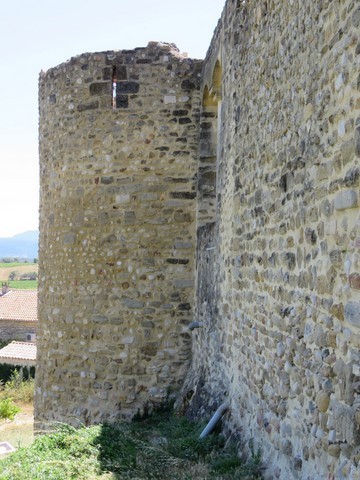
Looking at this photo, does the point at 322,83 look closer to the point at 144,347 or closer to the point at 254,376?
the point at 254,376

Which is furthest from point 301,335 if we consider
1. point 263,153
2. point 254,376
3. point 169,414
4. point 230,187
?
point 169,414

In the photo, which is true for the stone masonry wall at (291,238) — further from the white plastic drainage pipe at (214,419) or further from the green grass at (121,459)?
the green grass at (121,459)

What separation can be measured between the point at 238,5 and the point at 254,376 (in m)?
3.42

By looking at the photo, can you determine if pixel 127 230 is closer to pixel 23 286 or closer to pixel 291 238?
pixel 291 238

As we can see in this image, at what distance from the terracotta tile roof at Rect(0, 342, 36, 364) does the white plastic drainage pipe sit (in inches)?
739

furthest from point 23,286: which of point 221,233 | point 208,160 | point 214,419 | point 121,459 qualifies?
Result: point 121,459

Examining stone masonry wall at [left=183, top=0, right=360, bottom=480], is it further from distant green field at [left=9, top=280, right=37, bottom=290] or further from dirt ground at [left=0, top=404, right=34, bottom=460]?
distant green field at [left=9, top=280, right=37, bottom=290]

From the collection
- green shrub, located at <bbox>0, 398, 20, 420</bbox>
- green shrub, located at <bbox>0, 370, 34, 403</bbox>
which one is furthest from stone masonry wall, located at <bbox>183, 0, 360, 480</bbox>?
green shrub, located at <bbox>0, 370, 34, 403</bbox>

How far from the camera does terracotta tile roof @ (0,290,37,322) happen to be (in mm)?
33000

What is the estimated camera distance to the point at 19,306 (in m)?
34.7

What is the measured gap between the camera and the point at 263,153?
4.91 meters

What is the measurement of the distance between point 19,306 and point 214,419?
30242 millimetres

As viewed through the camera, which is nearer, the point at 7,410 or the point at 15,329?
the point at 7,410

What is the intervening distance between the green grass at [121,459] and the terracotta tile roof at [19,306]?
2778 cm
